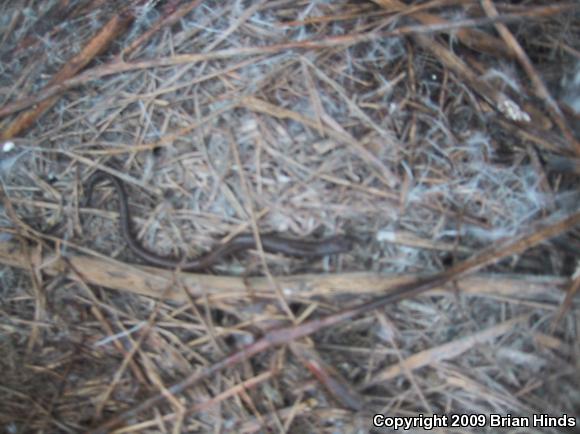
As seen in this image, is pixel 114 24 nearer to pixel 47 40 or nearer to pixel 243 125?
pixel 47 40

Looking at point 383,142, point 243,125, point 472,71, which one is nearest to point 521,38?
point 472,71

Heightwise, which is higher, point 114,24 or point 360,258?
point 114,24

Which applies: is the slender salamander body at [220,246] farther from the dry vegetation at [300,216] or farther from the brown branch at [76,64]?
the brown branch at [76,64]

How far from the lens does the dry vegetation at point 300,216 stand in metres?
1.95

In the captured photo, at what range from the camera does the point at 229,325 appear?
2.02 meters

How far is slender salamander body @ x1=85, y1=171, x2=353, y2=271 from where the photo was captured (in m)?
1.98

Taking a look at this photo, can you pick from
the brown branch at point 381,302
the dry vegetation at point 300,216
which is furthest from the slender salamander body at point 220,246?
the brown branch at point 381,302

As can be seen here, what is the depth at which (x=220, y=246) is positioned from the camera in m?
2.03

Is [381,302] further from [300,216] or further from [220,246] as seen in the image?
[220,246]

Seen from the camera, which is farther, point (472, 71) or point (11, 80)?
point (11, 80)

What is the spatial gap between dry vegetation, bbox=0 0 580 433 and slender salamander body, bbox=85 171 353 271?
1.6 inches

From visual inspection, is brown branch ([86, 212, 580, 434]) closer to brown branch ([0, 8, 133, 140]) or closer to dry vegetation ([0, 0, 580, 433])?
dry vegetation ([0, 0, 580, 433])

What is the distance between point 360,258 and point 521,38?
0.99 metres

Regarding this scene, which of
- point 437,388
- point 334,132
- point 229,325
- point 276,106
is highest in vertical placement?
point 276,106
